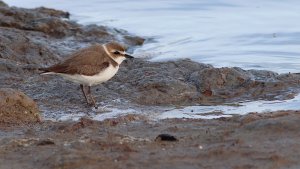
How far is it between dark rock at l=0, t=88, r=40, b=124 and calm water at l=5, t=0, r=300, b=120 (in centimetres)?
78

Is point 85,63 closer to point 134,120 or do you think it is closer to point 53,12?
point 134,120

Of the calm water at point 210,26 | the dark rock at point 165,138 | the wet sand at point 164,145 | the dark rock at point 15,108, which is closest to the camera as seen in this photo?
the wet sand at point 164,145

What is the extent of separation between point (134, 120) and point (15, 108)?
1398 millimetres

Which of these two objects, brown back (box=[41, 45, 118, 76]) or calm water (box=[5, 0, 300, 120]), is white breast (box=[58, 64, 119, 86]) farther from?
calm water (box=[5, 0, 300, 120])

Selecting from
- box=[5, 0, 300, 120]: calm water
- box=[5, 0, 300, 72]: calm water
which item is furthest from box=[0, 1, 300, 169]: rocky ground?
box=[5, 0, 300, 72]: calm water

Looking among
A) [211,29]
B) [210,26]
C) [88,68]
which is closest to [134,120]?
[88,68]

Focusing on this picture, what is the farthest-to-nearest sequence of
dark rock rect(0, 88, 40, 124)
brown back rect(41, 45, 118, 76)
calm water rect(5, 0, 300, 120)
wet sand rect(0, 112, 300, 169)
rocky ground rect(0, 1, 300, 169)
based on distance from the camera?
calm water rect(5, 0, 300, 120)
brown back rect(41, 45, 118, 76)
dark rock rect(0, 88, 40, 124)
rocky ground rect(0, 1, 300, 169)
wet sand rect(0, 112, 300, 169)

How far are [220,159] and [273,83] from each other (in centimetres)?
498

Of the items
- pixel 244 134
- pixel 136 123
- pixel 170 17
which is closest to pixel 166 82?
pixel 136 123

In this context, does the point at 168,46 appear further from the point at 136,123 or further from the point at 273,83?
the point at 136,123

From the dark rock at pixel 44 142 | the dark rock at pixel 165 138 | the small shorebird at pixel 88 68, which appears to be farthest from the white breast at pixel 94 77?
the dark rock at pixel 165 138

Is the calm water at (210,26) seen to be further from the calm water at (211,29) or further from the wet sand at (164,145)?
the wet sand at (164,145)

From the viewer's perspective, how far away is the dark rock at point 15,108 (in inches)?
347

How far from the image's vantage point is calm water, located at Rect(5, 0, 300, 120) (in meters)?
12.9
